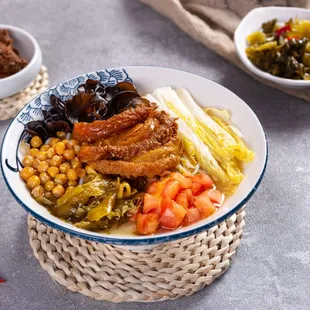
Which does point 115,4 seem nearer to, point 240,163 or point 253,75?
point 253,75

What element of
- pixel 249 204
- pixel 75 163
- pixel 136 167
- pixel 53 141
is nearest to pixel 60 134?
pixel 53 141

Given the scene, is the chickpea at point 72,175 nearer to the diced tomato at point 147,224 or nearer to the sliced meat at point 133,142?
the sliced meat at point 133,142

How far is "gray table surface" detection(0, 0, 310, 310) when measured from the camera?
2.88 metres

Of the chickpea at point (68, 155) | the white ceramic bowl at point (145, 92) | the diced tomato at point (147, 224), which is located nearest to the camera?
the white ceramic bowl at point (145, 92)

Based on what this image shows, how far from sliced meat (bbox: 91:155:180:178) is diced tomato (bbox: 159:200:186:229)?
0.97 ft

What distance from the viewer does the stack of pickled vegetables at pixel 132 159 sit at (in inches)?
113

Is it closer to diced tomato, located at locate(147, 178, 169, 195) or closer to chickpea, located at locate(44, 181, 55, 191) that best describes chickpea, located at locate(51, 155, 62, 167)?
chickpea, located at locate(44, 181, 55, 191)

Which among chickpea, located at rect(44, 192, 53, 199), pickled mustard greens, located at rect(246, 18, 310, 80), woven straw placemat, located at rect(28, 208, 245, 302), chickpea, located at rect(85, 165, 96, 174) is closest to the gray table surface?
woven straw placemat, located at rect(28, 208, 245, 302)

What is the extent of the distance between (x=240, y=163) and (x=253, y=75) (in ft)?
4.52

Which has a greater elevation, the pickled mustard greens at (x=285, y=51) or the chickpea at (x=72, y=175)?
the pickled mustard greens at (x=285, y=51)

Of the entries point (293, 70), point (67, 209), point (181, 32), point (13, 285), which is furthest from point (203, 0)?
point (13, 285)

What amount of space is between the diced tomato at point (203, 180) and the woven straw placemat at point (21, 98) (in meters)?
1.63

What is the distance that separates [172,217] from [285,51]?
6.29 ft

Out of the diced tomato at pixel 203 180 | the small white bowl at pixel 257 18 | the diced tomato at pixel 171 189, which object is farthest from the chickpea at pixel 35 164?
the small white bowl at pixel 257 18
